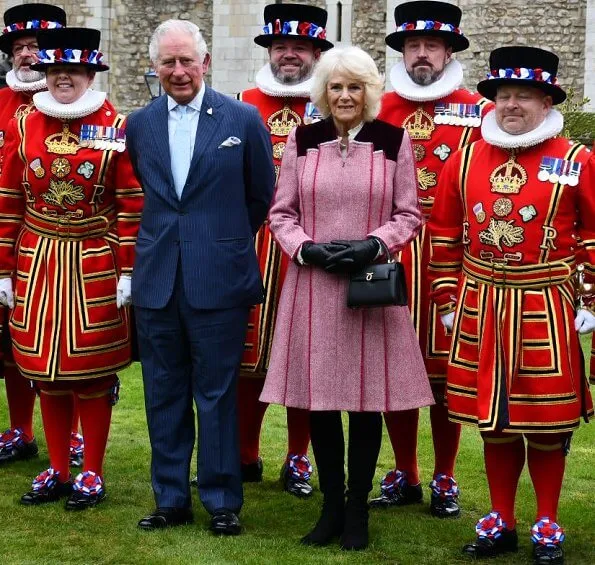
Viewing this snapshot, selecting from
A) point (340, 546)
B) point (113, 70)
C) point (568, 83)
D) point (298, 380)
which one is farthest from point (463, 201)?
point (113, 70)

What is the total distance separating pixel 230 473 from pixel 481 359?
1078 mm

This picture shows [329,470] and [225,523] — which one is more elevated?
[329,470]

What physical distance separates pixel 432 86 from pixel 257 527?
6.25ft

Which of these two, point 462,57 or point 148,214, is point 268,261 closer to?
point 148,214

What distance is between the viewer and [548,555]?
17.1ft

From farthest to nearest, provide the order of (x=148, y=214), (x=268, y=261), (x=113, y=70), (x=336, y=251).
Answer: (x=113, y=70)
(x=268, y=261)
(x=148, y=214)
(x=336, y=251)

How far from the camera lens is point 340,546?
5348 millimetres

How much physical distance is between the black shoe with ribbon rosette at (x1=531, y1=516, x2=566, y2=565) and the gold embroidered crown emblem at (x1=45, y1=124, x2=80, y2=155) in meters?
2.32

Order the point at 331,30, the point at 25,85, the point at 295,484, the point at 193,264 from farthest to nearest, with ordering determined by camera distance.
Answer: the point at 331,30, the point at 25,85, the point at 295,484, the point at 193,264

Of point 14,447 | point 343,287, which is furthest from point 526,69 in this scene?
point 14,447

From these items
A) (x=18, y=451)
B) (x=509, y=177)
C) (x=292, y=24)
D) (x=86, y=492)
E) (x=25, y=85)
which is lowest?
(x=18, y=451)

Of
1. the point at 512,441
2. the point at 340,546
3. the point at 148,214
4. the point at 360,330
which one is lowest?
the point at 340,546

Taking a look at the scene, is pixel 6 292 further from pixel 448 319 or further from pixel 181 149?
pixel 448 319

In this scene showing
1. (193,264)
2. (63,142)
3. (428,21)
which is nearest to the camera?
(193,264)
